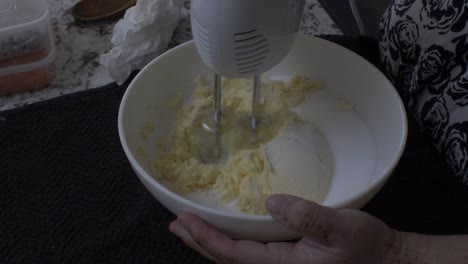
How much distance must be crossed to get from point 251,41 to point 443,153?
30 centimetres

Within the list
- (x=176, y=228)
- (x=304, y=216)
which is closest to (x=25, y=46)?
(x=176, y=228)

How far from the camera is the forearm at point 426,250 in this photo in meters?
0.46

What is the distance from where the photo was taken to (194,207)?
433 millimetres

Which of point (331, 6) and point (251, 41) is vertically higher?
point (251, 41)

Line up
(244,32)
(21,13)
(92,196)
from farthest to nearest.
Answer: (21,13)
(92,196)
(244,32)

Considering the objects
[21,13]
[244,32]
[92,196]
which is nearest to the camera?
[244,32]

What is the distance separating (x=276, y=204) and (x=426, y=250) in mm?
159

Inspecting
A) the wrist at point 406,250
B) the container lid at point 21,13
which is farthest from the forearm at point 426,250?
the container lid at point 21,13

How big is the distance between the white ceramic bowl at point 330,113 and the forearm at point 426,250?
0.05 meters

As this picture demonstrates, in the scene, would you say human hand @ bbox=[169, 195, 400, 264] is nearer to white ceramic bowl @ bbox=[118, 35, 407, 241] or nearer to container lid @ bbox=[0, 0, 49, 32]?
white ceramic bowl @ bbox=[118, 35, 407, 241]

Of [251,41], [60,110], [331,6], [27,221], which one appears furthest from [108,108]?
[331,6]

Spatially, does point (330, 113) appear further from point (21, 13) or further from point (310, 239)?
point (21, 13)

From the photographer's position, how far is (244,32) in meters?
0.40

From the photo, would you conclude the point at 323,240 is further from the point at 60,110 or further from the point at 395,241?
the point at 60,110
